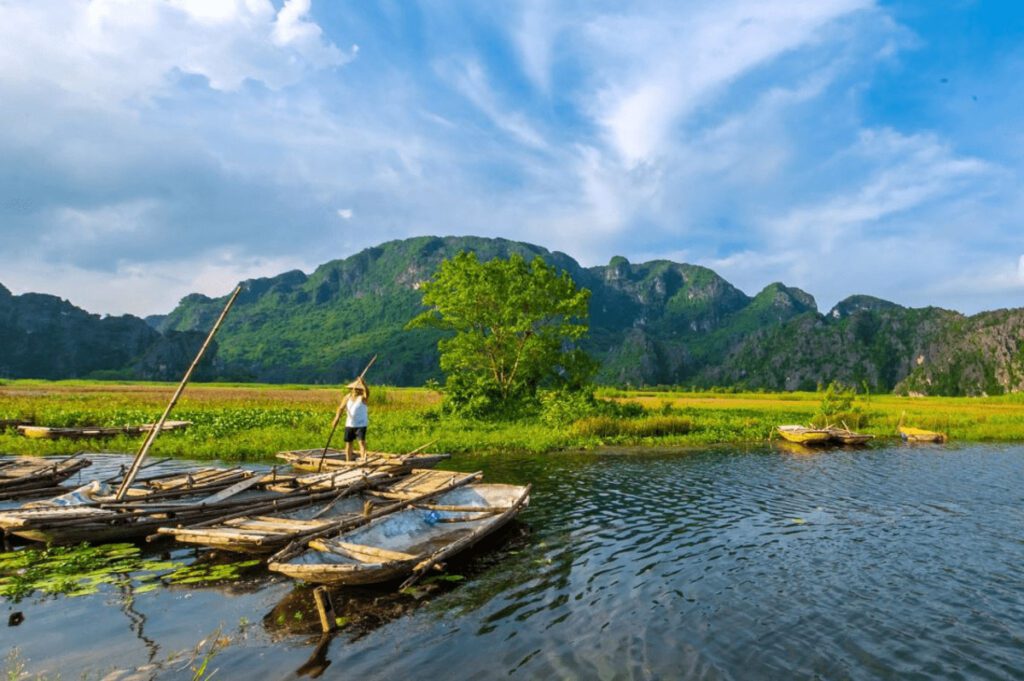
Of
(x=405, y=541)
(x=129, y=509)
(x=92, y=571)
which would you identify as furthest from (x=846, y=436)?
(x=92, y=571)

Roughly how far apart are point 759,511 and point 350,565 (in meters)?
12.3

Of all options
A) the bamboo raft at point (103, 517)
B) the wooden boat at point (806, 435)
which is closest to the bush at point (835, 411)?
the wooden boat at point (806, 435)

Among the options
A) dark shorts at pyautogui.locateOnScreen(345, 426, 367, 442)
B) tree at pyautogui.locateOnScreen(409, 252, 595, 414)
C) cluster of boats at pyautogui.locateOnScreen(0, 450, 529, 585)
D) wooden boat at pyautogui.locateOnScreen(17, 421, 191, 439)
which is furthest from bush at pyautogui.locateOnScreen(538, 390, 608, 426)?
wooden boat at pyautogui.locateOnScreen(17, 421, 191, 439)

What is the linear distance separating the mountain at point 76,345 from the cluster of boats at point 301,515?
540 feet

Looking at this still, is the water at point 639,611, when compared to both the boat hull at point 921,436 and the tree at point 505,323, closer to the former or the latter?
the boat hull at point 921,436

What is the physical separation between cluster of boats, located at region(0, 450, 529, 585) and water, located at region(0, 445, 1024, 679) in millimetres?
651

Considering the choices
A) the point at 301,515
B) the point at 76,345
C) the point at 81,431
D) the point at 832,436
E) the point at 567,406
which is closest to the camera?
the point at 301,515

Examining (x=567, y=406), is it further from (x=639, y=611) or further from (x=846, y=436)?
(x=639, y=611)

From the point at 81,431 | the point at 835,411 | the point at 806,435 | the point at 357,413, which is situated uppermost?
the point at 357,413

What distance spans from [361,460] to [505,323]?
2111cm

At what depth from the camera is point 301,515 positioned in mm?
12617

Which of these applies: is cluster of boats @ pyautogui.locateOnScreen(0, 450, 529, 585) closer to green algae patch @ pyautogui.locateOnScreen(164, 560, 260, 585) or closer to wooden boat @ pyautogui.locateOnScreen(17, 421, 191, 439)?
green algae patch @ pyautogui.locateOnScreen(164, 560, 260, 585)

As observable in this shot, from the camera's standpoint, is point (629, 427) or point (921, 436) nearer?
point (629, 427)

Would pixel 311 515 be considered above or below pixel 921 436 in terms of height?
above
